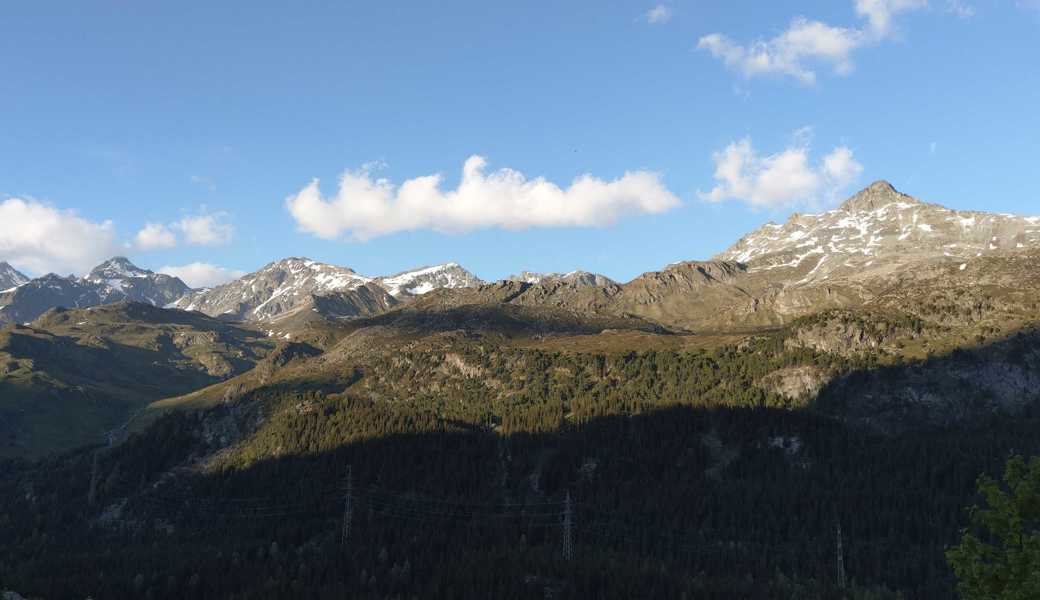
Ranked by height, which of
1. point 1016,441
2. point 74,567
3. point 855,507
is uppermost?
point 1016,441

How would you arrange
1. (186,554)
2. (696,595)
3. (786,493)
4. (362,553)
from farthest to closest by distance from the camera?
(786,493)
(186,554)
(362,553)
(696,595)

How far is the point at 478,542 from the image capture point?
176 metres

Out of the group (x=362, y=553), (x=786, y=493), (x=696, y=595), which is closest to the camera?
(x=696, y=595)

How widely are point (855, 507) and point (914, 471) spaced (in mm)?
25902

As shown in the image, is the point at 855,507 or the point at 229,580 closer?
the point at 229,580

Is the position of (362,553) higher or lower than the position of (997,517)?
lower

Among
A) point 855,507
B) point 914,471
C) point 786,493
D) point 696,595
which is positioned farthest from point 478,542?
point 914,471

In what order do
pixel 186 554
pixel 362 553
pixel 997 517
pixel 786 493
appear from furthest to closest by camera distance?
pixel 786 493
pixel 186 554
pixel 362 553
pixel 997 517

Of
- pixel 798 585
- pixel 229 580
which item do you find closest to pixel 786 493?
pixel 798 585

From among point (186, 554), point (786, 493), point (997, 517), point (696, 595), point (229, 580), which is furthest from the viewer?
point (786, 493)

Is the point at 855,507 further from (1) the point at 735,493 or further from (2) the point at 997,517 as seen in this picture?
(2) the point at 997,517

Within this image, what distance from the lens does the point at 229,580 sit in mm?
158875

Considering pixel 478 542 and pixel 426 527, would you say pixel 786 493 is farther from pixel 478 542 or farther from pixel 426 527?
pixel 426 527

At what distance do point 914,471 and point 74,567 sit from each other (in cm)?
22575
